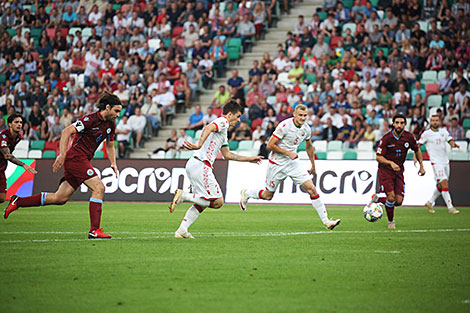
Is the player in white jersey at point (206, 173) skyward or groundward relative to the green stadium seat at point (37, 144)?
skyward

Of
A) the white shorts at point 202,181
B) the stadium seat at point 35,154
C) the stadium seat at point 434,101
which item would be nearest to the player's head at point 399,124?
the white shorts at point 202,181

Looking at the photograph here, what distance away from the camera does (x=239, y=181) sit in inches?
896

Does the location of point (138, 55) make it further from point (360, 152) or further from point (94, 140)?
point (94, 140)

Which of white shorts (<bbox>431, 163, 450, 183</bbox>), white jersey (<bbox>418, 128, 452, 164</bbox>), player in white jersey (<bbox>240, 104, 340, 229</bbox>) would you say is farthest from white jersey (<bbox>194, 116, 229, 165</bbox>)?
white shorts (<bbox>431, 163, 450, 183</bbox>)

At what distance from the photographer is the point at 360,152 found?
2397 cm

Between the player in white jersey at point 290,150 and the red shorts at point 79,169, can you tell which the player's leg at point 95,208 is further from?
the player in white jersey at point 290,150

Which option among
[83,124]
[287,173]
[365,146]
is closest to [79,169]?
[83,124]

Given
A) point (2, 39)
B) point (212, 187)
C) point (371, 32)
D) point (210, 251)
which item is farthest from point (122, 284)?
point (2, 39)

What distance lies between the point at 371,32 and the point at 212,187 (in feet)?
59.1

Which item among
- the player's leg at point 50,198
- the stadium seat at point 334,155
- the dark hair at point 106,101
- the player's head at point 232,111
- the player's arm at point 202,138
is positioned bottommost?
the stadium seat at point 334,155

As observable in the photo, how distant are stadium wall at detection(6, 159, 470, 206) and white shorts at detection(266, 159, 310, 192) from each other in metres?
7.44

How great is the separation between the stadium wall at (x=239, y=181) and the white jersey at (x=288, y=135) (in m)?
7.68

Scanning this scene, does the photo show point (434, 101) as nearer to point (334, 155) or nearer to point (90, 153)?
point (334, 155)

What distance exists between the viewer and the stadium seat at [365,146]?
2377cm
